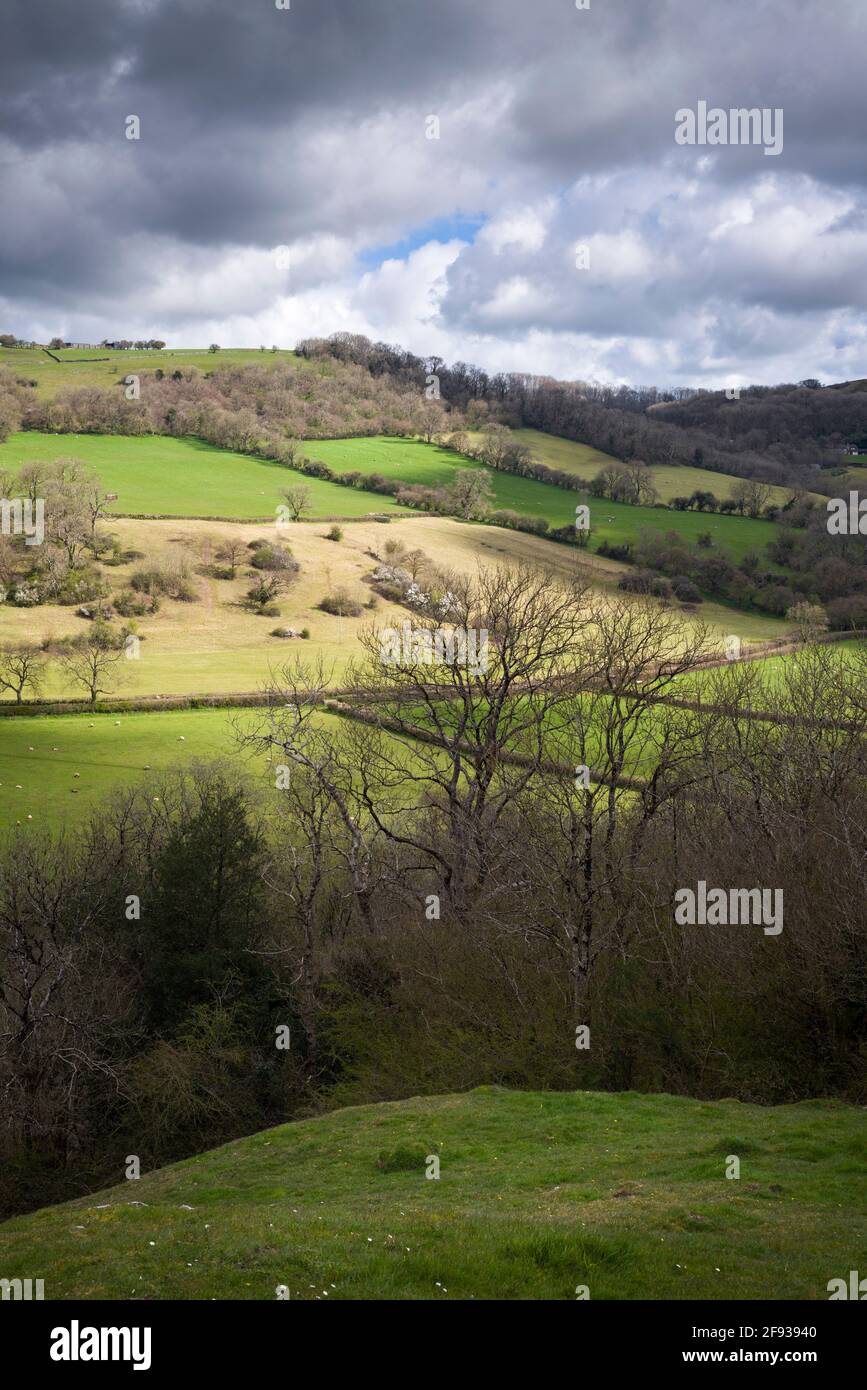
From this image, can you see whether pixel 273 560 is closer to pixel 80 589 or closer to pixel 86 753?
pixel 80 589

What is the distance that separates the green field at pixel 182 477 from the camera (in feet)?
406

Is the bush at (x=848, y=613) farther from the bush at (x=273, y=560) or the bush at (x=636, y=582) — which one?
the bush at (x=273, y=560)

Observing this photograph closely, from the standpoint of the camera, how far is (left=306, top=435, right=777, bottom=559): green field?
119188 mm

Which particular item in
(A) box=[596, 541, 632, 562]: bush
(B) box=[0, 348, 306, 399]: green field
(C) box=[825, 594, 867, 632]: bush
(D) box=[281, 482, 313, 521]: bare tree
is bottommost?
(C) box=[825, 594, 867, 632]: bush

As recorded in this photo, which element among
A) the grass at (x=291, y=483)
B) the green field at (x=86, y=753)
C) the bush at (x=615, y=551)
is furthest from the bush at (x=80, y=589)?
the bush at (x=615, y=551)

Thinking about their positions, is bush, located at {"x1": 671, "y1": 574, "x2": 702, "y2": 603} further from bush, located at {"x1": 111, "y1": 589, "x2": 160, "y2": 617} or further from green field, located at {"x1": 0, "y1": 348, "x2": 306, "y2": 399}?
green field, located at {"x1": 0, "y1": 348, "x2": 306, "y2": 399}

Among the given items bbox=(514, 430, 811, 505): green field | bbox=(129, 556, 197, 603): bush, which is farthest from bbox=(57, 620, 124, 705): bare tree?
bbox=(514, 430, 811, 505): green field

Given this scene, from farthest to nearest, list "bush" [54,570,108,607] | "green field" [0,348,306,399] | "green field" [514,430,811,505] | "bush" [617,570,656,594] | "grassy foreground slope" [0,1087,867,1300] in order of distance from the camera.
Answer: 1. "green field" [0,348,306,399]
2. "green field" [514,430,811,505]
3. "bush" [617,570,656,594]
4. "bush" [54,570,108,607]
5. "grassy foreground slope" [0,1087,867,1300]

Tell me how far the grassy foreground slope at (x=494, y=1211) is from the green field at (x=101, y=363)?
6192 inches

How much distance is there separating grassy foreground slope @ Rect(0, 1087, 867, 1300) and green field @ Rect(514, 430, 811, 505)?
127m

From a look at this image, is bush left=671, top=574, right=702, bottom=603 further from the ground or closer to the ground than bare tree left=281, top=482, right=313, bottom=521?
closer to the ground

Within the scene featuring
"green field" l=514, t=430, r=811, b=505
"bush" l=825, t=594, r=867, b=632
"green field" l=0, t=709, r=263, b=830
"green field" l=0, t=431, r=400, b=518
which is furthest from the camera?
"green field" l=514, t=430, r=811, b=505

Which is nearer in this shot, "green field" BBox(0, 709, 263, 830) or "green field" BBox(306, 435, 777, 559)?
"green field" BBox(0, 709, 263, 830)

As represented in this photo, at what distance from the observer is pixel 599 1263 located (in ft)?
32.2
